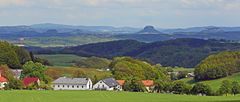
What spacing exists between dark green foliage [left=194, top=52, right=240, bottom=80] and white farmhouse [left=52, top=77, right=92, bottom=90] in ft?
86.8

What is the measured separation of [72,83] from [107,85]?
7.67 metres

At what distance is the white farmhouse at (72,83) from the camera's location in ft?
320

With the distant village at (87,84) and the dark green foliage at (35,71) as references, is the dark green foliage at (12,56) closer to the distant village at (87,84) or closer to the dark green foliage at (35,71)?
the distant village at (87,84)

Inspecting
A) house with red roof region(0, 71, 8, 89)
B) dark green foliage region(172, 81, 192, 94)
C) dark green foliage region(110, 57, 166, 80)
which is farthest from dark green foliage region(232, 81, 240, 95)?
house with red roof region(0, 71, 8, 89)

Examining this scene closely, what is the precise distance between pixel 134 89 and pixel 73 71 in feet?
120

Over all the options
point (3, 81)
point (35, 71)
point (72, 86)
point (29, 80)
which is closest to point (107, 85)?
point (72, 86)

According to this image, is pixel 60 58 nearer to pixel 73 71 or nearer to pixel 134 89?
pixel 73 71

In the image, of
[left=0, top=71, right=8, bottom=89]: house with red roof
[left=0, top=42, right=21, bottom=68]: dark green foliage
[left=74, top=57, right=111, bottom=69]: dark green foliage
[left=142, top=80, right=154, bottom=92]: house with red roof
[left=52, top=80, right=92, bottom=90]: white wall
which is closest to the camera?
[left=0, top=71, right=8, bottom=89]: house with red roof

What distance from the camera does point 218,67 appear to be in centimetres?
11194

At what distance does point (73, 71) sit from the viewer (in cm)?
11925

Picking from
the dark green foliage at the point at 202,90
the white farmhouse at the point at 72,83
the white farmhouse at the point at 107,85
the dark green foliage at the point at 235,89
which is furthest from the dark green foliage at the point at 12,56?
the dark green foliage at the point at 235,89

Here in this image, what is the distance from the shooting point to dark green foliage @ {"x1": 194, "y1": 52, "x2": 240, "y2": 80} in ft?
366

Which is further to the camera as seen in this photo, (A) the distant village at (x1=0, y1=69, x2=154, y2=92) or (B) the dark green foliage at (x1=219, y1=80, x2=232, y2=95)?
(A) the distant village at (x1=0, y1=69, x2=154, y2=92)

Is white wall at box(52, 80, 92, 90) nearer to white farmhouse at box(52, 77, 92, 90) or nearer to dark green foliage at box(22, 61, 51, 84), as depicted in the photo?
white farmhouse at box(52, 77, 92, 90)
